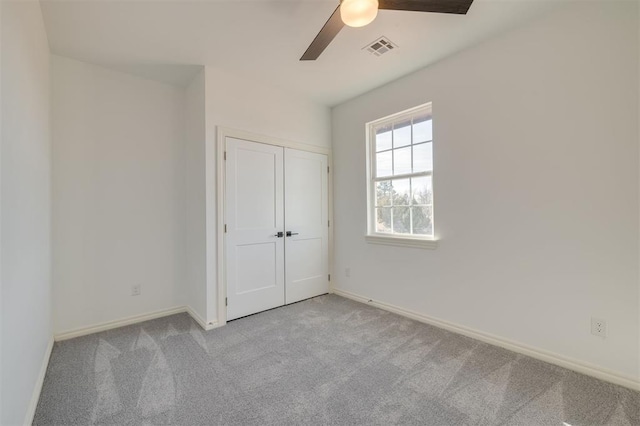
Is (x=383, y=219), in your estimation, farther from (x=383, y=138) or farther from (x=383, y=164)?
(x=383, y=138)

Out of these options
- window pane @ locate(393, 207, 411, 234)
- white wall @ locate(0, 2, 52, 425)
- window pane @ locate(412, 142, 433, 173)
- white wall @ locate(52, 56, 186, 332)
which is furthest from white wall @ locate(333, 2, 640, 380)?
white wall @ locate(0, 2, 52, 425)

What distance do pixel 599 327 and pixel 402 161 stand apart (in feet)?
6.96

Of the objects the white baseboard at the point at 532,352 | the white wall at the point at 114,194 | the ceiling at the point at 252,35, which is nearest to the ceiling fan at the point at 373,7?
the ceiling at the point at 252,35

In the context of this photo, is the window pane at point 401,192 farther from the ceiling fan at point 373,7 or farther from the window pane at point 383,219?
the ceiling fan at point 373,7

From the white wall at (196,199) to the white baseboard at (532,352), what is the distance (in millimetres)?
2121

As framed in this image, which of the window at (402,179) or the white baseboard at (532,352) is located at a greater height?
the window at (402,179)

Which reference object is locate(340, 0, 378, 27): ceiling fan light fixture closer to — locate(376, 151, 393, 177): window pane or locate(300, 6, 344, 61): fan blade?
locate(300, 6, 344, 61): fan blade

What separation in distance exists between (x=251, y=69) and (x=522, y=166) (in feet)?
8.84

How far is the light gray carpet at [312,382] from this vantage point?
5.21ft

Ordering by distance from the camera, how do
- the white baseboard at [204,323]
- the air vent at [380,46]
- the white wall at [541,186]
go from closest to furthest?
the white wall at [541,186]
the air vent at [380,46]
the white baseboard at [204,323]

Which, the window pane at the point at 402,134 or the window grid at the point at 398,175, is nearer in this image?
the window grid at the point at 398,175

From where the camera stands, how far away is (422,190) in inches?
117

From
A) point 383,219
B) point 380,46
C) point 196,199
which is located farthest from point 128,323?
point 380,46

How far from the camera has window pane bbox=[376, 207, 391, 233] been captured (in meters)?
3.31
